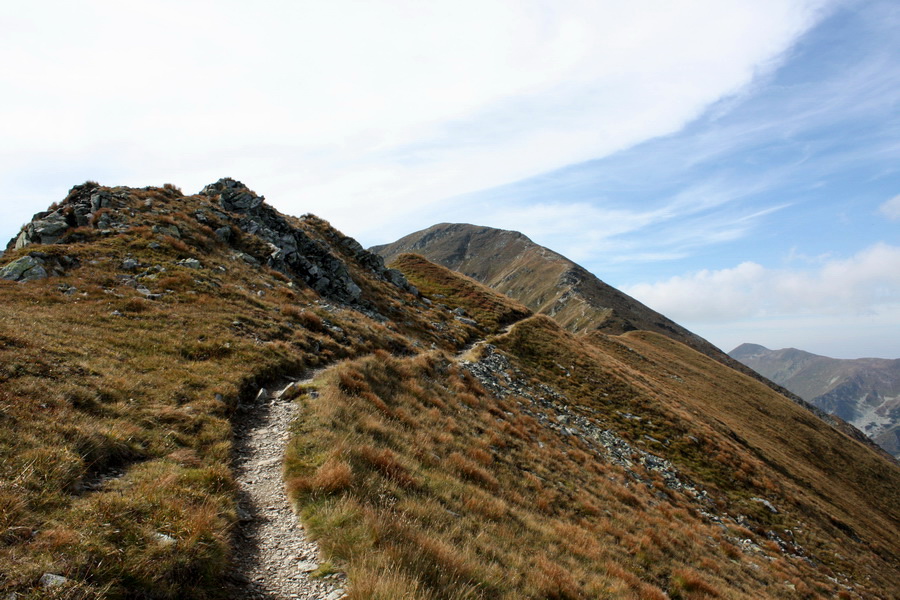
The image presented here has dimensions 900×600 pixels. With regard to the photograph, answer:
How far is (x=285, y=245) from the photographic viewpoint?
122ft

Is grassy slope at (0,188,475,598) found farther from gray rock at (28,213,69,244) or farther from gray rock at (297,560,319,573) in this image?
gray rock at (28,213,69,244)

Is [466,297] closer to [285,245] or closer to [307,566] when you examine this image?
[285,245]

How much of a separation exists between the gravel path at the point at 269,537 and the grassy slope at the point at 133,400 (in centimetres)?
46

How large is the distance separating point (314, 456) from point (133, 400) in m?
5.43

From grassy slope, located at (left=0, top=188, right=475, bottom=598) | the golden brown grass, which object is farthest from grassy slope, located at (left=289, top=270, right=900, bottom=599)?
grassy slope, located at (left=0, top=188, right=475, bottom=598)

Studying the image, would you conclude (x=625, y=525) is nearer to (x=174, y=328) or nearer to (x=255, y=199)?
(x=174, y=328)

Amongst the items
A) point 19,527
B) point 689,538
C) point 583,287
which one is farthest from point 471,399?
point 583,287

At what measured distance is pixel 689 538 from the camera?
18.4 m

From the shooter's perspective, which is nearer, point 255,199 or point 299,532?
point 299,532

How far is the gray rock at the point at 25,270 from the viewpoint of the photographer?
19344 millimetres

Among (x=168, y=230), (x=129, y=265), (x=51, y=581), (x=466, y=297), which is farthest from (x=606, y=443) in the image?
(x=466, y=297)

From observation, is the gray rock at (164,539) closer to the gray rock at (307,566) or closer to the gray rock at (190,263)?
the gray rock at (307,566)

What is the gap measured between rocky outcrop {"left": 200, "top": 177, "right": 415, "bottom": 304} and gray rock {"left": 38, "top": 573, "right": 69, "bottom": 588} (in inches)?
1177

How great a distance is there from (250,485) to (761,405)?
84910 mm
